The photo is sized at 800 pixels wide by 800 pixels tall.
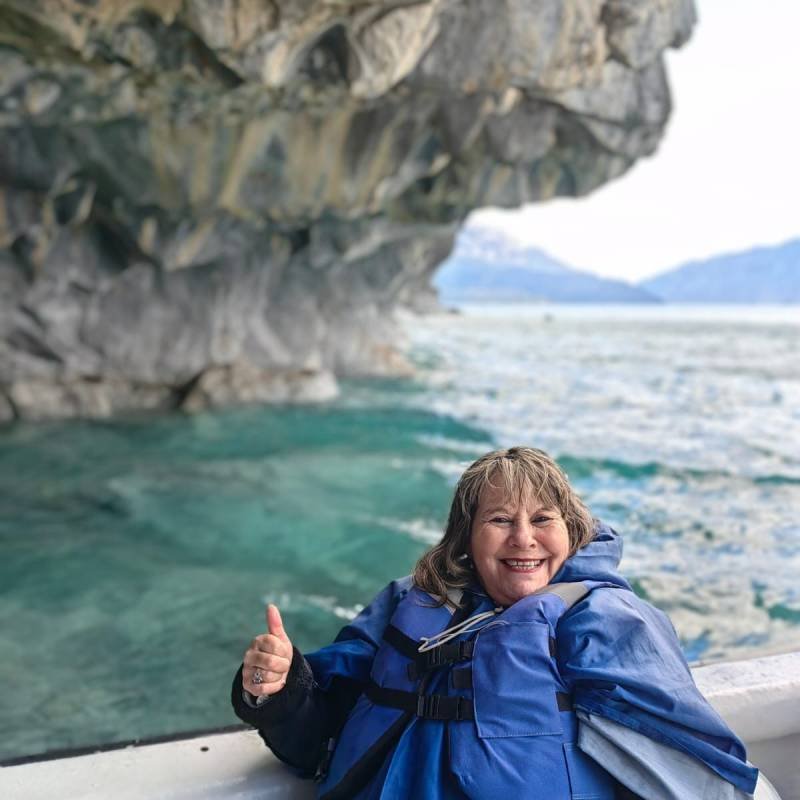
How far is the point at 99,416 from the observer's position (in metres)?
11.0

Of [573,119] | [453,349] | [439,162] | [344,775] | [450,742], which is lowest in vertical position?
[453,349]

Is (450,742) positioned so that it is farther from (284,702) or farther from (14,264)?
(14,264)

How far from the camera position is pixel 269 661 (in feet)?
5.12

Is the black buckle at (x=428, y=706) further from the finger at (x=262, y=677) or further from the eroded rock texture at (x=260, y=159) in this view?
the eroded rock texture at (x=260, y=159)

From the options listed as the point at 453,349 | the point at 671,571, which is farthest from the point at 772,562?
the point at 453,349

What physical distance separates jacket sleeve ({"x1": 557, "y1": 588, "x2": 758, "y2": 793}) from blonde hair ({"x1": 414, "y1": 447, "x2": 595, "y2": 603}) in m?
0.24

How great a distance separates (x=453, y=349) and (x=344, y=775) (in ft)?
82.5

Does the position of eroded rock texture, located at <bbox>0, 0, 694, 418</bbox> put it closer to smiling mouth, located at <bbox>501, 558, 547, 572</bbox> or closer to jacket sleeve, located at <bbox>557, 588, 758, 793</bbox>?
smiling mouth, located at <bbox>501, 558, 547, 572</bbox>

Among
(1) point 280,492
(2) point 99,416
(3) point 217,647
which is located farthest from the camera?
(2) point 99,416

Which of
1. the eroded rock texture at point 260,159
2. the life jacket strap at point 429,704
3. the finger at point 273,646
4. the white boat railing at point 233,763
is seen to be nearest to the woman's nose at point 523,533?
the life jacket strap at point 429,704

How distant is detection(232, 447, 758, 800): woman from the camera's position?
144 centimetres

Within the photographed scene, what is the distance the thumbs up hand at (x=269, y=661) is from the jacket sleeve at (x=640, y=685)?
1.66 ft

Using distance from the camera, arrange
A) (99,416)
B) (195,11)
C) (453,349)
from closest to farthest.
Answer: (195,11) → (99,416) → (453,349)

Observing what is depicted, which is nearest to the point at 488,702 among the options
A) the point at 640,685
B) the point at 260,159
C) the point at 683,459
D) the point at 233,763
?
the point at 640,685
